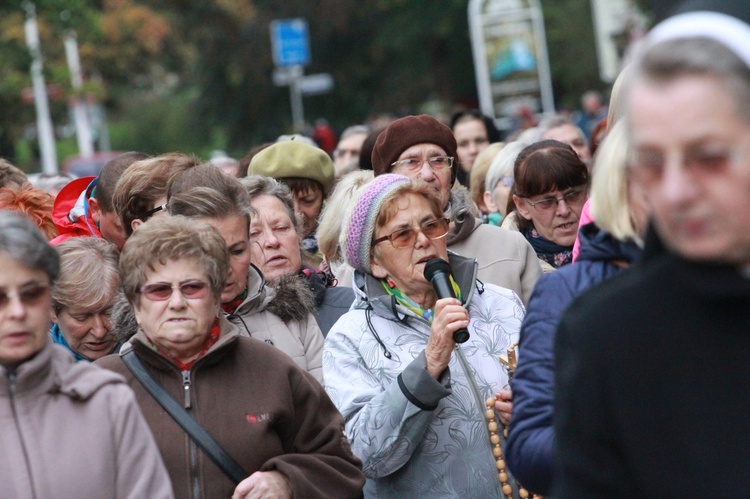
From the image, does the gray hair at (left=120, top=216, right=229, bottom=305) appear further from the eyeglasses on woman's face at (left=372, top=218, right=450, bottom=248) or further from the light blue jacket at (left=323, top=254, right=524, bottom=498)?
the eyeglasses on woman's face at (left=372, top=218, right=450, bottom=248)

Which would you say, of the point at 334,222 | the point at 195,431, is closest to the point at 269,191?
the point at 334,222

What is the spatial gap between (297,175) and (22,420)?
3.79 meters

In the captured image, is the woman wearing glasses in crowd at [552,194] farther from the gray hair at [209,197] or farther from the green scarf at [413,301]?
the gray hair at [209,197]

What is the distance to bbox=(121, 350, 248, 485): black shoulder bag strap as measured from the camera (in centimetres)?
392

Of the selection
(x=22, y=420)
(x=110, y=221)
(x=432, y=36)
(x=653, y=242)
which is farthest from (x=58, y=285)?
(x=432, y=36)

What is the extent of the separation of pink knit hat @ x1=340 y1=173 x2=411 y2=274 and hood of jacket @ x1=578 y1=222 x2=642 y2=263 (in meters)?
→ 1.77

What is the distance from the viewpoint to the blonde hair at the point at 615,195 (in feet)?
9.10

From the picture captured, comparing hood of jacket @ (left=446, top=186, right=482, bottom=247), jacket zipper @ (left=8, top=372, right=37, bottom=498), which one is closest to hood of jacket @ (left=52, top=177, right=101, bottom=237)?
hood of jacket @ (left=446, top=186, right=482, bottom=247)

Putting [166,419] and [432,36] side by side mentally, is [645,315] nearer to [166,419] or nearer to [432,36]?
[166,419]

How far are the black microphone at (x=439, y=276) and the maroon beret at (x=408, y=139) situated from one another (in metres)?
2.10

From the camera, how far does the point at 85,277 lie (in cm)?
514

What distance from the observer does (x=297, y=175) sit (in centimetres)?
704

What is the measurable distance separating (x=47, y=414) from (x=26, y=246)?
465mm

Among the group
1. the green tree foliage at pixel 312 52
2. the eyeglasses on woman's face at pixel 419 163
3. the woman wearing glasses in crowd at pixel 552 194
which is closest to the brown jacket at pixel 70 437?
the woman wearing glasses in crowd at pixel 552 194
